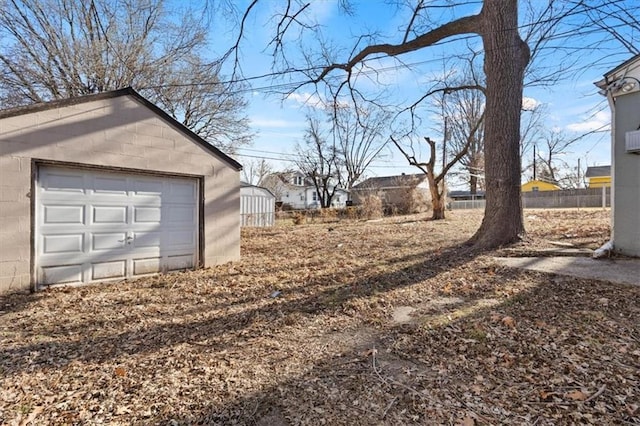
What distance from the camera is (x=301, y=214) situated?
21.4 meters

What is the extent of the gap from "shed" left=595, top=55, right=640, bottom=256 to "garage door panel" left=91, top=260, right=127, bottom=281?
8.34 meters

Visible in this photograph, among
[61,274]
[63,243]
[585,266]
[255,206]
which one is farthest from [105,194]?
[255,206]

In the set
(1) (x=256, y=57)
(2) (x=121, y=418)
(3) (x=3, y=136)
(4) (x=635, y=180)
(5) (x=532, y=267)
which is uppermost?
(1) (x=256, y=57)

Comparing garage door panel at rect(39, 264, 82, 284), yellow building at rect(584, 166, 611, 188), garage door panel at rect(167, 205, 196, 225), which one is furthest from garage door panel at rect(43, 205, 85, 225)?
yellow building at rect(584, 166, 611, 188)

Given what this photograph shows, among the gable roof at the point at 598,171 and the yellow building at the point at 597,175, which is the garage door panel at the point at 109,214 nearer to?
the yellow building at the point at 597,175

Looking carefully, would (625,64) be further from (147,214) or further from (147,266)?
(147,266)

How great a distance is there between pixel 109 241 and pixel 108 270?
0.50 metres

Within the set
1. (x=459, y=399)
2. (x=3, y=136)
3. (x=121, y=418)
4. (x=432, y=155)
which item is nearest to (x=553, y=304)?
(x=459, y=399)

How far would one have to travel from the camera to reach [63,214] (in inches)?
203

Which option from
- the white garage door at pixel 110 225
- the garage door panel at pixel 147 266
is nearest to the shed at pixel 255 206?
the white garage door at pixel 110 225

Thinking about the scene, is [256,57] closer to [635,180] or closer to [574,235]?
[635,180]

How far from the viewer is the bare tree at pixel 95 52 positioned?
1208 centimetres

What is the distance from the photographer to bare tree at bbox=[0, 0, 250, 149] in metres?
12.1

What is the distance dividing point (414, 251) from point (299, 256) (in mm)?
2578
